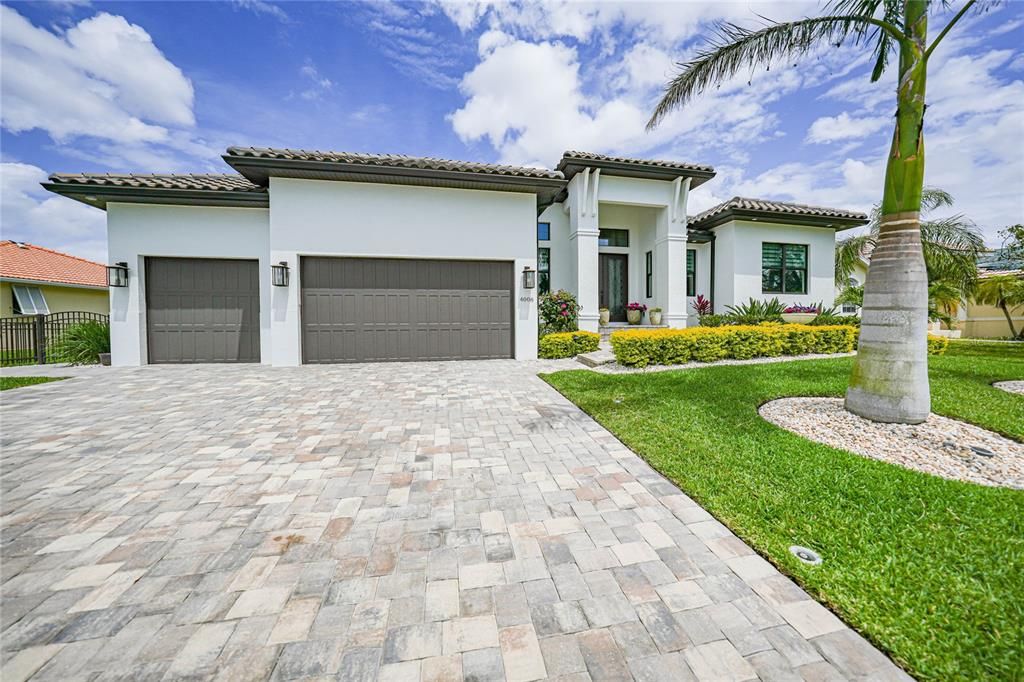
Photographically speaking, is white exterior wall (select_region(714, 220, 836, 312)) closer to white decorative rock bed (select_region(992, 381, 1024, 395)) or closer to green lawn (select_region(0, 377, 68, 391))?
white decorative rock bed (select_region(992, 381, 1024, 395))

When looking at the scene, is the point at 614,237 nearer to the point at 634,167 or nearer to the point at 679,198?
the point at 679,198

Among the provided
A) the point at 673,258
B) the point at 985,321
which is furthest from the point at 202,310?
the point at 985,321

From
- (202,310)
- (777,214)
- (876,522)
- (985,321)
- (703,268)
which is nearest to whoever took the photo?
(876,522)

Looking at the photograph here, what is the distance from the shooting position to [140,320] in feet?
29.0

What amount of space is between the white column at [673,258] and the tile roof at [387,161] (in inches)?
196

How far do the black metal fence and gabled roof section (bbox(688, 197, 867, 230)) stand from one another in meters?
19.3

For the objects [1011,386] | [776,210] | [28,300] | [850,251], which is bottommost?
[1011,386]

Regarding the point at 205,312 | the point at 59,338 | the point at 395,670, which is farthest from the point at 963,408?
the point at 59,338

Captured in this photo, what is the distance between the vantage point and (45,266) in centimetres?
1659

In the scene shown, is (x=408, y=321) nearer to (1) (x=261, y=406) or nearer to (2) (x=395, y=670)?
(1) (x=261, y=406)

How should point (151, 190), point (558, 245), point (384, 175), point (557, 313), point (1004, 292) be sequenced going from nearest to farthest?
1. point (151, 190)
2. point (384, 175)
3. point (557, 313)
4. point (558, 245)
5. point (1004, 292)

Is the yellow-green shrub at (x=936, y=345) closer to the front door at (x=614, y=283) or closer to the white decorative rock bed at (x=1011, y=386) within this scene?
the white decorative rock bed at (x=1011, y=386)

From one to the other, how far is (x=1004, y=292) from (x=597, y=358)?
20380mm

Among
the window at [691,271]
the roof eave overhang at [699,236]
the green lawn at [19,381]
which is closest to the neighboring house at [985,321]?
the roof eave overhang at [699,236]
